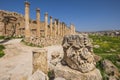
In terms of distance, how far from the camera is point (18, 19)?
129 ft

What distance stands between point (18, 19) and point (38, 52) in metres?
32.9

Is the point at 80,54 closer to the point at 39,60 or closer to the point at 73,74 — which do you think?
the point at 73,74

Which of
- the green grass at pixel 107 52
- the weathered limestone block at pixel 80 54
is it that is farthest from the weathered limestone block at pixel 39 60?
the green grass at pixel 107 52

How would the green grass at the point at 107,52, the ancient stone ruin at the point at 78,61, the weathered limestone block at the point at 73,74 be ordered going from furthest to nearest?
the green grass at the point at 107,52 < the ancient stone ruin at the point at 78,61 < the weathered limestone block at the point at 73,74

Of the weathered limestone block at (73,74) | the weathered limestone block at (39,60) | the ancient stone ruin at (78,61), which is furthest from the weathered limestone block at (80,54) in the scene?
the weathered limestone block at (39,60)

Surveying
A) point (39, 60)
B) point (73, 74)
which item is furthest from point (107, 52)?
point (73, 74)

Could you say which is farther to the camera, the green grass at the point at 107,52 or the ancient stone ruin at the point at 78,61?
the green grass at the point at 107,52

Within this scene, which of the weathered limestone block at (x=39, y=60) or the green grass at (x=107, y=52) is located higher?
the weathered limestone block at (x=39, y=60)

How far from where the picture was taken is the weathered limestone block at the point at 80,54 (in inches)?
258

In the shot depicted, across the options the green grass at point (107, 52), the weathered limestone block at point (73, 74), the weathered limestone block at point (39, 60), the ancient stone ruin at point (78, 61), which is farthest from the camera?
the green grass at point (107, 52)

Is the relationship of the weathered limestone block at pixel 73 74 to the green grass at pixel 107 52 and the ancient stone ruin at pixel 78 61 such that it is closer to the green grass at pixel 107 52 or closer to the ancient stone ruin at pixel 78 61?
the ancient stone ruin at pixel 78 61

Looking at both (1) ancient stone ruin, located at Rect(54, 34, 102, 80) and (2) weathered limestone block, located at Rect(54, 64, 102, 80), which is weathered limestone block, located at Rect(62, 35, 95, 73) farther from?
(2) weathered limestone block, located at Rect(54, 64, 102, 80)

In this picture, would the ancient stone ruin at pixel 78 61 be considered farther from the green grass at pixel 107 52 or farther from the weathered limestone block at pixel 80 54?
the green grass at pixel 107 52

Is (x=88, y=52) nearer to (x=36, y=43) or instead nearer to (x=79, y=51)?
(x=79, y=51)
